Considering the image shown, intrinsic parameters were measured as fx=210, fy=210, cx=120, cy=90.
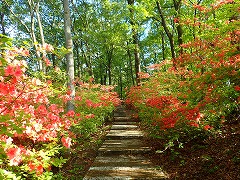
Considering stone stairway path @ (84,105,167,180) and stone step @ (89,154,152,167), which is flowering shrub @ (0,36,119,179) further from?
stone step @ (89,154,152,167)

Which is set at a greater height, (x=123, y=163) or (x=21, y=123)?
(x=21, y=123)

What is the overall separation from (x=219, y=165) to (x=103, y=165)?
2808 millimetres

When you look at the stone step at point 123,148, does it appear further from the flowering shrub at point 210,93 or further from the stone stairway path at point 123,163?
the flowering shrub at point 210,93

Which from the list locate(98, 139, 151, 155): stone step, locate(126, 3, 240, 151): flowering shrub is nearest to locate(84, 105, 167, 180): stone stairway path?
locate(98, 139, 151, 155): stone step

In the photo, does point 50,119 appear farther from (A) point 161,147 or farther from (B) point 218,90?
(A) point 161,147

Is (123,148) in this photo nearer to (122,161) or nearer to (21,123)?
(122,161)

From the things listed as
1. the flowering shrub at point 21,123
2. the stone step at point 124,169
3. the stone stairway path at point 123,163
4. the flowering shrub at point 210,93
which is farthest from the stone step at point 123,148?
the flowering shrub at point 21,123

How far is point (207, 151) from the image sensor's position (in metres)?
5.22

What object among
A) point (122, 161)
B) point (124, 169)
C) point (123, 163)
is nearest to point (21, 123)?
point (124, 169)

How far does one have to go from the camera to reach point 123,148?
671cm

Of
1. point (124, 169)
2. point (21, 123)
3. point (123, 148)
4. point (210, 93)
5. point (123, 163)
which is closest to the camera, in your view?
point (21, 123)

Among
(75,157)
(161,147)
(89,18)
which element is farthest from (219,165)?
(89,18)

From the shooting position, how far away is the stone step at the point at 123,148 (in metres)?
6.50

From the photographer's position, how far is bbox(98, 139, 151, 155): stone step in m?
6.50
